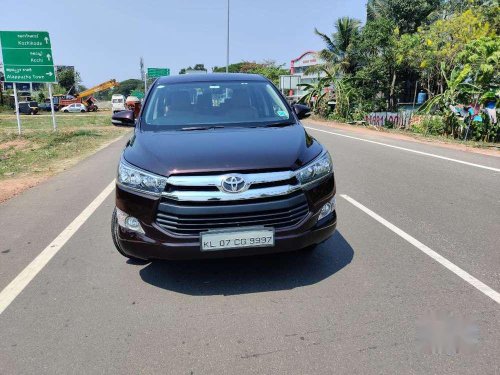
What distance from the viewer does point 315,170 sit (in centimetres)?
367

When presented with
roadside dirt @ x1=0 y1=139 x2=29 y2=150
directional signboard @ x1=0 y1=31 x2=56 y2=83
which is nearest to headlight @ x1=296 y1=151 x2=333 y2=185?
roadside dirt @ x1=0 y1=139 x2=29 y2=150

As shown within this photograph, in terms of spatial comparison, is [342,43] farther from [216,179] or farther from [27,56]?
[216,179]

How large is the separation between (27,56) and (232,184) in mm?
17929

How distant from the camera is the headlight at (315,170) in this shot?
354cm

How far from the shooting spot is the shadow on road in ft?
12.5

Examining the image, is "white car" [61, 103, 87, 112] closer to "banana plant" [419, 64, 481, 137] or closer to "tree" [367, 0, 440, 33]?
"tree" [367, 0, 440, 33]

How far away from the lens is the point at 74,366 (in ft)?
9.05

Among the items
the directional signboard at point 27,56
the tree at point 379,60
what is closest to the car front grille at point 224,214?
the directional signboard at point 27,56

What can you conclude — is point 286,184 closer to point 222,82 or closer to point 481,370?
point 481,370

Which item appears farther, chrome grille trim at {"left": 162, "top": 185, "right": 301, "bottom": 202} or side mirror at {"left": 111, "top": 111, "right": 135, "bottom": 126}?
side mirror at {"left": 111, "top": 111, "right": 135, "bottom": 126}

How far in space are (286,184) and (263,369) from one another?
1.39 metres

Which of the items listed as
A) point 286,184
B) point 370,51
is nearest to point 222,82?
point 286,184

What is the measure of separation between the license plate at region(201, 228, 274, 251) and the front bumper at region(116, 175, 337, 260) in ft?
0.16

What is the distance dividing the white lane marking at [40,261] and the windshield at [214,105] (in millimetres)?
1705
